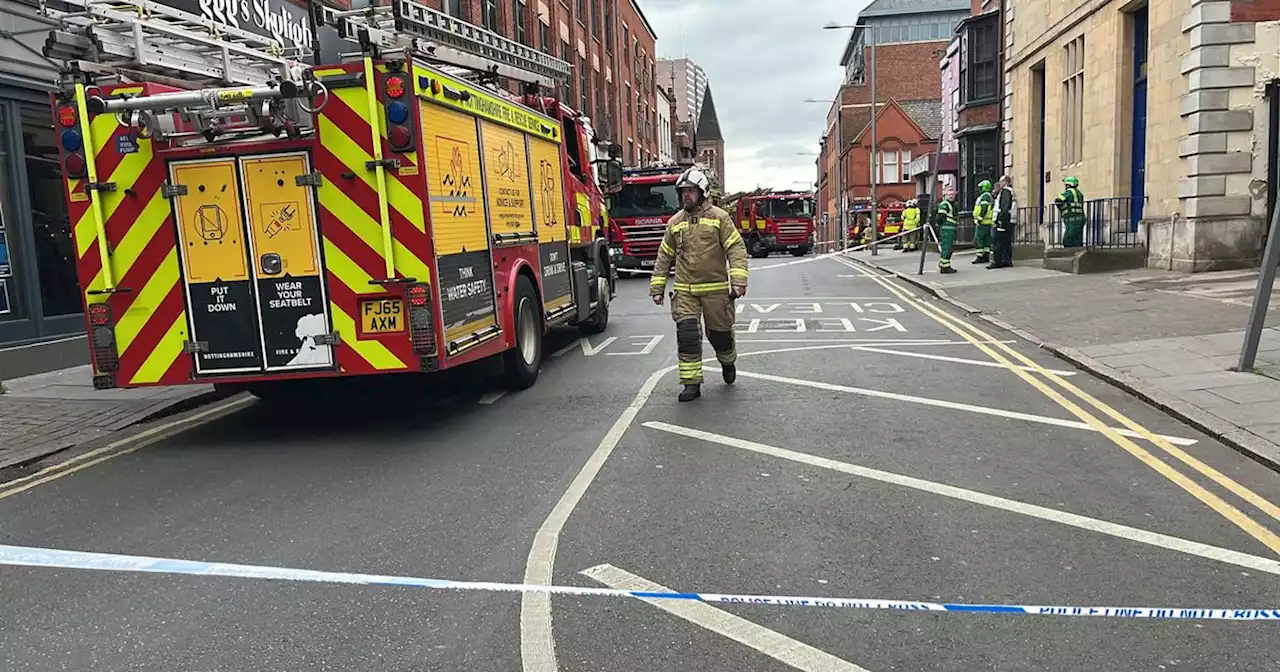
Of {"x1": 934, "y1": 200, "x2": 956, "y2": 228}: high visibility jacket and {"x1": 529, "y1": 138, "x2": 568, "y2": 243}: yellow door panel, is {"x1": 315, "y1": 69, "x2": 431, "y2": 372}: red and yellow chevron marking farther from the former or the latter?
{"x1": 934, "y1": 200, "x2": 956, "y2": 228}: high visibility jacket

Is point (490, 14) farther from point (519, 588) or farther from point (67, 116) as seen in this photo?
point (519, 588)

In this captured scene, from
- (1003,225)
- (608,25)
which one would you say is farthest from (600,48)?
(1003,225)

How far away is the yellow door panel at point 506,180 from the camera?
26.7 ft

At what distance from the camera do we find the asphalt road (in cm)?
348

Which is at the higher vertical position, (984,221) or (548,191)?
(548,191)

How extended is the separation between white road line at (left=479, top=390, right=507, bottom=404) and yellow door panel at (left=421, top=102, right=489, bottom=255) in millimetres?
1397

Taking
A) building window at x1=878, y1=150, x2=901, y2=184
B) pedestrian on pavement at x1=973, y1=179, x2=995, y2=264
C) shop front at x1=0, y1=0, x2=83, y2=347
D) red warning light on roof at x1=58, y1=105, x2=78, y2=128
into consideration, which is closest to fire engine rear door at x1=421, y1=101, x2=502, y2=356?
red warning light on roof at x1=58, y1=105, x2=78, y2=128

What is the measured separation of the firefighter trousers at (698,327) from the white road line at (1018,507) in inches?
50.3

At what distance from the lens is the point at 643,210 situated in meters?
26.6

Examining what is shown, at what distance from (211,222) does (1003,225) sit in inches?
731

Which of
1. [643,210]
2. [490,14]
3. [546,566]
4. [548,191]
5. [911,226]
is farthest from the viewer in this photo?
[911,226]

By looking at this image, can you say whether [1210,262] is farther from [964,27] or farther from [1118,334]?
[964,27]

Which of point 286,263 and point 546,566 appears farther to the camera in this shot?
point 286,263

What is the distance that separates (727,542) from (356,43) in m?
4.76
